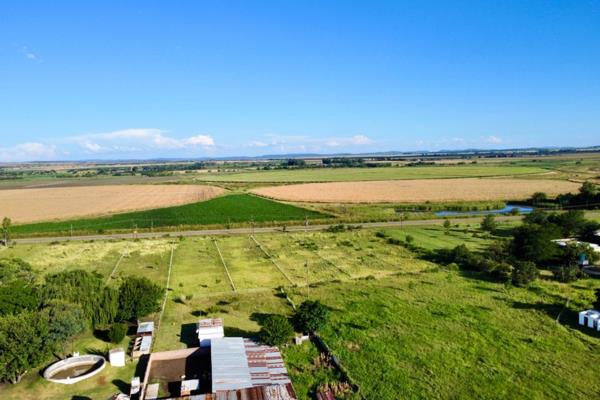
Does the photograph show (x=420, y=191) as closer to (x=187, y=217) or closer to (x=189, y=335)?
(x=187, y=217)

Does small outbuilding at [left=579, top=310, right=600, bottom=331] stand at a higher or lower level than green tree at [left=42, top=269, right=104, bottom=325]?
lower

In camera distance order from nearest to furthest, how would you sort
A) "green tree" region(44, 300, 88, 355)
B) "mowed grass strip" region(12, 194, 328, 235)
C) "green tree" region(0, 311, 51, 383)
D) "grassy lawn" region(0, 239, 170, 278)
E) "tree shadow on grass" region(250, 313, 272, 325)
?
"green tree" region(0, 311, 51, 383), "green tree" region(44, 300, 88, 355), "tree shadow on grass" region(250, 313, 272, 325), "grassy lawn" region(0, 239, 170, 278), "mowed grass strip" region(12, 194, 328, 235)

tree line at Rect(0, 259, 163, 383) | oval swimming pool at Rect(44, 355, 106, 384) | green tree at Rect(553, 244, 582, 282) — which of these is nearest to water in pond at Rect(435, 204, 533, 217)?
green tree at Rect(553, 244, 582, 282)

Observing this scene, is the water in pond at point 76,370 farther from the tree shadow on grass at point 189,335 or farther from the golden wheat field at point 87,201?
the golden wheat field at point 87,201

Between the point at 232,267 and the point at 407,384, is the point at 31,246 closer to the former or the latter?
the point at 232,267

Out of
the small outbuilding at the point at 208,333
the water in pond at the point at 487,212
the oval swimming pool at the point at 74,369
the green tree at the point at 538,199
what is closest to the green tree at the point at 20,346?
the oval swimming pool at the point at 74,369

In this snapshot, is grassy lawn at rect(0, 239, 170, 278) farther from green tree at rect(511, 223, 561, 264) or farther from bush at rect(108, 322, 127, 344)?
green tree at rect(511, 223, 561, 264)

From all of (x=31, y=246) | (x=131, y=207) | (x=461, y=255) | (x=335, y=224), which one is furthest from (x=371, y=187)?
(x=31, y=246)
